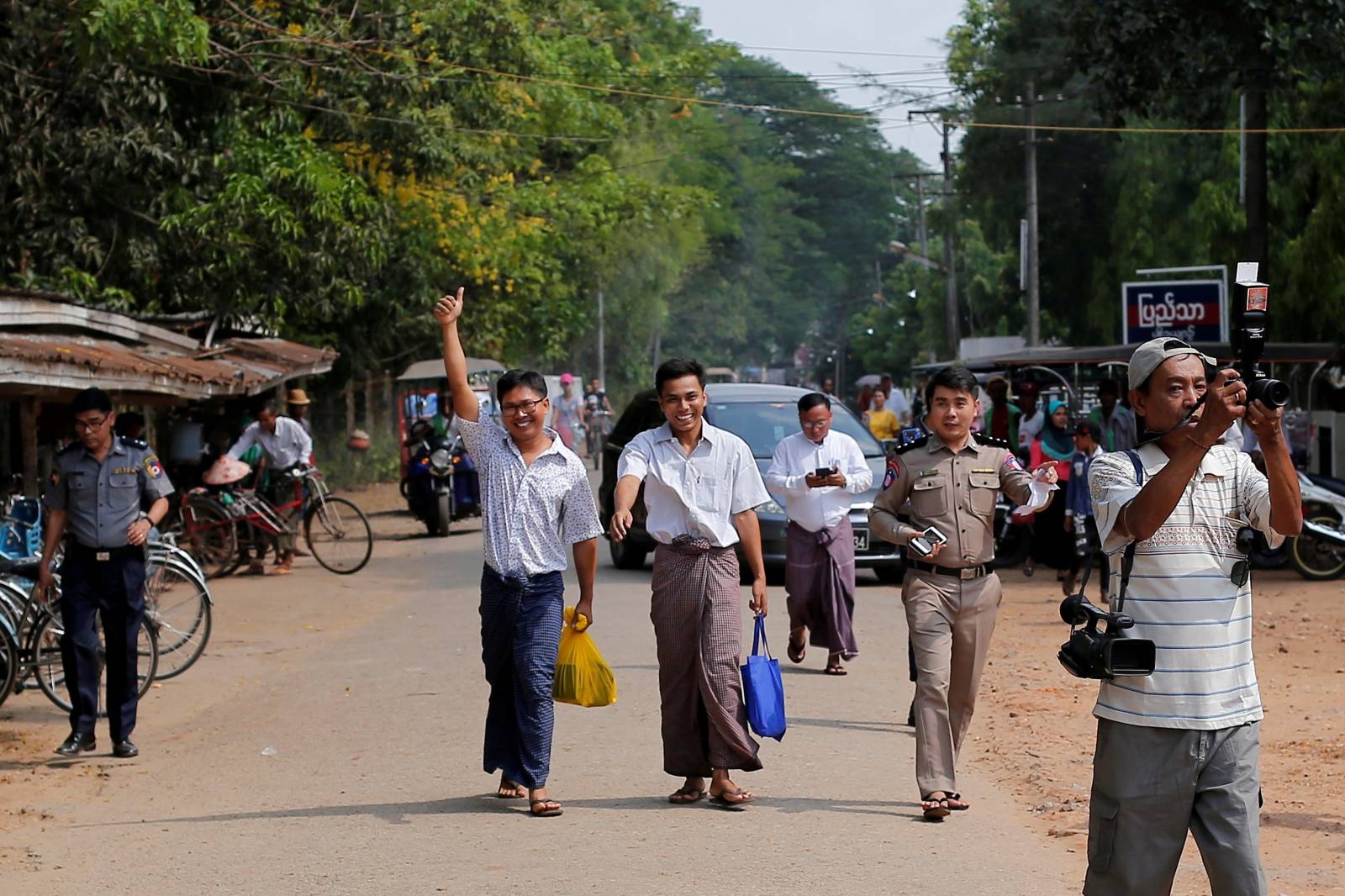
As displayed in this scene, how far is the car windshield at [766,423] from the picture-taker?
56.0 ft

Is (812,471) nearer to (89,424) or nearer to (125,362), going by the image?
(89,424)

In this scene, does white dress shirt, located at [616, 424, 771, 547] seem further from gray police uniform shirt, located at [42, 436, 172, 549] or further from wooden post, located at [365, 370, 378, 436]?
wooden post, located at [365, 370, 378, 436]

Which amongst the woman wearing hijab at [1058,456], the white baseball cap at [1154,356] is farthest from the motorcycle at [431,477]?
the white baseball cap at [1154,356]

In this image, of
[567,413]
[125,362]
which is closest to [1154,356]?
[125,362]

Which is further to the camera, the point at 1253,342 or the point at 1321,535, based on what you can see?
the point at 1321,535

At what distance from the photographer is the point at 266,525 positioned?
59.1ft

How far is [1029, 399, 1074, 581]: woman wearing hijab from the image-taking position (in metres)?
Answer: 16.0

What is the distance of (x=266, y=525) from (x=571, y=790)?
10.8m

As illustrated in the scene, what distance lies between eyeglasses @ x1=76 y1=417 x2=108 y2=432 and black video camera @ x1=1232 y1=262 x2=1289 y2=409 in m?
6.65

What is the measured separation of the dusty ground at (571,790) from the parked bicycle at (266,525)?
4.84m

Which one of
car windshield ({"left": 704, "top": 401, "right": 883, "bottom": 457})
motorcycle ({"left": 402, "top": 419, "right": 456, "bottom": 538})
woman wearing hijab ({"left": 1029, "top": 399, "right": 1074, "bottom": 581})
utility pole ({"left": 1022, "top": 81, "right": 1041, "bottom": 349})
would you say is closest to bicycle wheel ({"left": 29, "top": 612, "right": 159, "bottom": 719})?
car windshield ({"left": 704, "top": 401, "right": 883, "bottom": 457})

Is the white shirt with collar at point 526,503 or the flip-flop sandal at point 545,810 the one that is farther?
the white shirt with collar at point 526,503

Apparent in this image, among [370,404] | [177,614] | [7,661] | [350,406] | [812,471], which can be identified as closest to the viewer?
[7,661]

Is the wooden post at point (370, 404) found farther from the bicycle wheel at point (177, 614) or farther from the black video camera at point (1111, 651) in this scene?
the black video camera at point (1111, 651)
